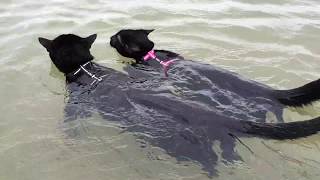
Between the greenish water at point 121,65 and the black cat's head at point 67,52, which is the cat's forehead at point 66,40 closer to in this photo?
the black cat's head at point 67,52

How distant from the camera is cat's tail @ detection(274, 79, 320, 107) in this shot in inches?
190

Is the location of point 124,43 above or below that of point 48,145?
above

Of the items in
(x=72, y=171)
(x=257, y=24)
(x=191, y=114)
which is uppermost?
(x=257, y=24)

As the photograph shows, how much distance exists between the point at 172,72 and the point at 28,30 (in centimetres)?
324

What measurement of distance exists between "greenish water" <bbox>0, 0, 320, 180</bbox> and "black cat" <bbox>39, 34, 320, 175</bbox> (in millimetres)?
136

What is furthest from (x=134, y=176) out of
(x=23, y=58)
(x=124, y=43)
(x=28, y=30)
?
(x=28, y=30)

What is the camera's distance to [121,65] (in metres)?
7.23

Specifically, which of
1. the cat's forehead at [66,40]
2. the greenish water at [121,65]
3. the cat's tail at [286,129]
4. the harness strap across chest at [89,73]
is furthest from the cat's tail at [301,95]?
the cat's forehead at [66,40]

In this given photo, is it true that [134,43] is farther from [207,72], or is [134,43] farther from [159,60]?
[207,72]

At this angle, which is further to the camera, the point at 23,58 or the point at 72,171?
the point at 23,58

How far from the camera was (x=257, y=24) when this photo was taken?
8.44 metres

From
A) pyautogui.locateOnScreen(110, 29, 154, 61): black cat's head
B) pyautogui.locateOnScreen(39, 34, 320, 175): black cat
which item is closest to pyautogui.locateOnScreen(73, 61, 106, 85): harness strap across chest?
pyautogui.locateOnScreen(39, 34, 320, 175): black cat

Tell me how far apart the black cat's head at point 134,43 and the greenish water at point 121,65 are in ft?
1.15

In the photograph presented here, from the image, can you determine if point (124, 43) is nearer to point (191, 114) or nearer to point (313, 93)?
point (191, 114)
